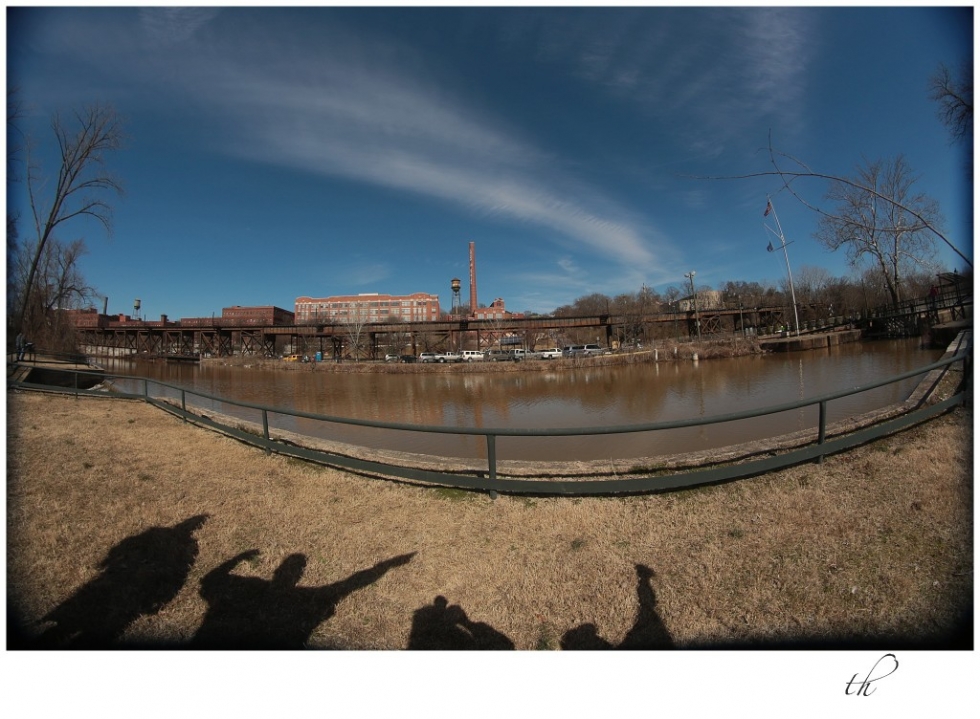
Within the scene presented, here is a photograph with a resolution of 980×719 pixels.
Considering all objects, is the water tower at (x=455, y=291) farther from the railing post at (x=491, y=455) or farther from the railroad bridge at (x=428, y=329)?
the railing post at (x=491, y=455)

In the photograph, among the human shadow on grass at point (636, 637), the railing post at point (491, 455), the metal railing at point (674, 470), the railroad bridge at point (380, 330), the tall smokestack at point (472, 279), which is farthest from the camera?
the tall smokestack at point (472, 279)

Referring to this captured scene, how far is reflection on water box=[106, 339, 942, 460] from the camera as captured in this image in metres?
8.25

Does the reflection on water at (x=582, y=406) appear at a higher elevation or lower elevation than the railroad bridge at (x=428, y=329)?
lower

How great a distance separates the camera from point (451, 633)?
2264 mm

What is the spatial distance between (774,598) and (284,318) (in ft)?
393

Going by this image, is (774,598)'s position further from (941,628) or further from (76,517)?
(76,517)

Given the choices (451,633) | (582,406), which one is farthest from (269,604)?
(582,406)

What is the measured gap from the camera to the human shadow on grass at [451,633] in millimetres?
2209

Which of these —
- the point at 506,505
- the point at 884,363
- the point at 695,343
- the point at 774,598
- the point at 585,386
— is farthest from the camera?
the point at 695,343

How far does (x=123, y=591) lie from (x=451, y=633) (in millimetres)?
2373

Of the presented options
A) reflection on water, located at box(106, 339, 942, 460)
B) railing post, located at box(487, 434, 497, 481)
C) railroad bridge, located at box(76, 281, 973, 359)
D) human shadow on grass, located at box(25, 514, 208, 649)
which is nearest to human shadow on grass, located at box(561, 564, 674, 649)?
railing post, located at box(487, 434, 497, 481)

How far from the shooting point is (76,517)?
3576 millimetres

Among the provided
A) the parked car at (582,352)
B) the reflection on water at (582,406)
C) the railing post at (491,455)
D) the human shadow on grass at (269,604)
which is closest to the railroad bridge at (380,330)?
the parked car at (582,352)

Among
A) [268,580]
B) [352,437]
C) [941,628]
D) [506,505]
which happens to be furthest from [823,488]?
[352,437]
